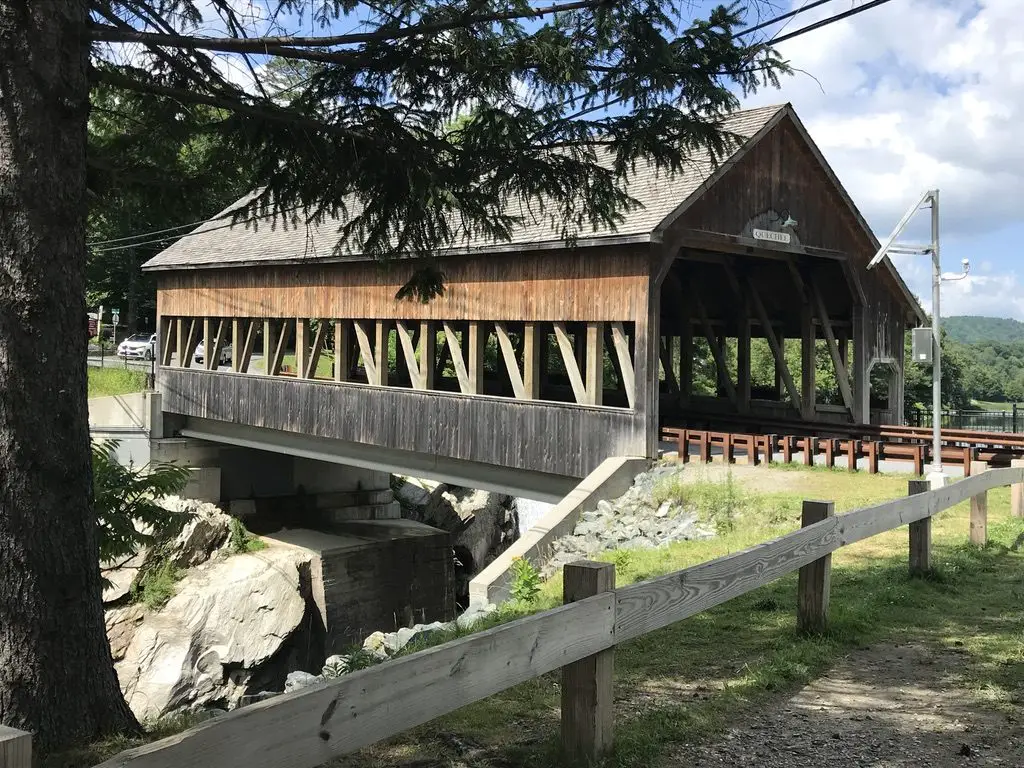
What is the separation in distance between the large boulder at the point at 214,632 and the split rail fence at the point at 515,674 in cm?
1464

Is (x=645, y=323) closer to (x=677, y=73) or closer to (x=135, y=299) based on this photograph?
(x=677, y=73)

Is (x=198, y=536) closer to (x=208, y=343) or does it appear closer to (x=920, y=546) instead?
(x=208, y=343)

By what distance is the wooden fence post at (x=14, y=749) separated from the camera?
2152mm

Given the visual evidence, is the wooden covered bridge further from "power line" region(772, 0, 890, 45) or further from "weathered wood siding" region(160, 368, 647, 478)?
"power line" region(772, 0, 890, 45)

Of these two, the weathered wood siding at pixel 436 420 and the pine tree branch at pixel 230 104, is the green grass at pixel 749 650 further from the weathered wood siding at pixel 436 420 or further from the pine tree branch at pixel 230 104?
the weathered wood siding at pixel 436 420

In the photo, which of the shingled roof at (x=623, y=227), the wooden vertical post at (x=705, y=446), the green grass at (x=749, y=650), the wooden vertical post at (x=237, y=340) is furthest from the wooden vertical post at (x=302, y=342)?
the green grass at (x=749, y=650)

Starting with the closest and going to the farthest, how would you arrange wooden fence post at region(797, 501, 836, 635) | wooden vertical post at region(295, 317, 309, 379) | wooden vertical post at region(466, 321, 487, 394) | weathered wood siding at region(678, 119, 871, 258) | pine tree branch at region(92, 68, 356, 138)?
Answer: pine tree branch at region(92, 68, 356, 138), wooden fence post at region(797, 501, 836, 635), weathered wood siding at region(678, 119, 871, 258), wooden vertical post at region(466, 321, 487, 394), wooden vertical post at region(295, 317, 309, 379)

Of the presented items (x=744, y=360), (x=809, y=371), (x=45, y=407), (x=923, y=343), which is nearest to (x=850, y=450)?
(x=923, y=343)

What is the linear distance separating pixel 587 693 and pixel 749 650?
7.49 ft

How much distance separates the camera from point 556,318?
15.6 meters

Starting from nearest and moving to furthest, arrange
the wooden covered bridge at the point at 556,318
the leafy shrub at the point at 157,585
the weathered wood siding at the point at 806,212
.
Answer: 1. the wooden covered bridge at the point at 556,318
2. the weathered wood siding at the point at 806,212
3. the leafy shrub at the point at 157,585

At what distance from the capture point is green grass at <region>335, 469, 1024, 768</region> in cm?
443

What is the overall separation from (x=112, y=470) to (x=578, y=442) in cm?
954

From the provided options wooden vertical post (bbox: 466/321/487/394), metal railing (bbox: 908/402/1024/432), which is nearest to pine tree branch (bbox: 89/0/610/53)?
wooden vertical post (bbox: 466/321/487/394)
